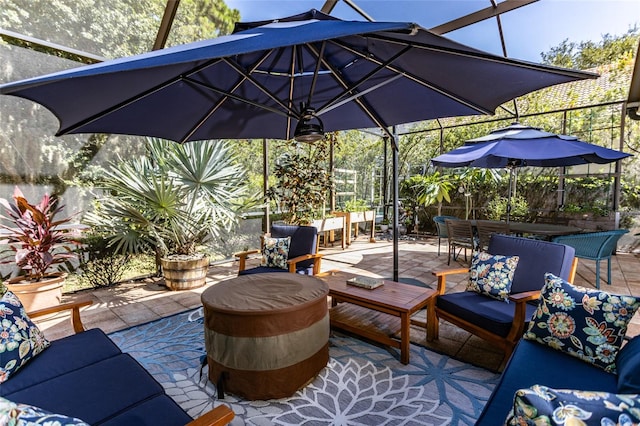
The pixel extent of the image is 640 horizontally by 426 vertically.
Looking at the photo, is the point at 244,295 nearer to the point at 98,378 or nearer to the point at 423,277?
the point at 98,378

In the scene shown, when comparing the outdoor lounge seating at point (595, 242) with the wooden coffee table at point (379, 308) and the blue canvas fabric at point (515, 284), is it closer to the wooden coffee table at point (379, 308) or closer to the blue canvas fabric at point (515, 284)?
the blue canvas fabric at point (515, 284)

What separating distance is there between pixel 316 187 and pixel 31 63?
14.1 feet

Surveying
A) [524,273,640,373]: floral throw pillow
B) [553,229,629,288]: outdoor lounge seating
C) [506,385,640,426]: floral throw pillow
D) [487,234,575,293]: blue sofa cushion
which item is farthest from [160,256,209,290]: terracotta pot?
[553,229,629,288]: outdoor lounge seating

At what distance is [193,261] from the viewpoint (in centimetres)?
419

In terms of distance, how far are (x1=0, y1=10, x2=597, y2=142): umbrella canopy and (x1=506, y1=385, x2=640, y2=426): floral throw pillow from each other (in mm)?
1262

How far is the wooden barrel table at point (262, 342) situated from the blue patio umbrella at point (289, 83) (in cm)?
123

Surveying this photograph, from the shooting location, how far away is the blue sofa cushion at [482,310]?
2291 mm

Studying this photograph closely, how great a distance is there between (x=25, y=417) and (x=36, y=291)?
11.0 feet

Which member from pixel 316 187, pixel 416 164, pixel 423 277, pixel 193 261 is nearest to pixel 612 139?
pixel 416 164

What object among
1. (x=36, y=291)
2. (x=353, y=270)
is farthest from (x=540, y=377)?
(x=36, y=291)

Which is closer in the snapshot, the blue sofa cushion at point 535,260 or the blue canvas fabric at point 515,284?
the blue canvas fabric at point 515,284

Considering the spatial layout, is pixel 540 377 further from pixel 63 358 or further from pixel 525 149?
pixel 525 149

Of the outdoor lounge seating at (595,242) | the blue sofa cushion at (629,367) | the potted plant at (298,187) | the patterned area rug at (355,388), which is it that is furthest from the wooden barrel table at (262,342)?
the outdoor lounge seating at (595,242)

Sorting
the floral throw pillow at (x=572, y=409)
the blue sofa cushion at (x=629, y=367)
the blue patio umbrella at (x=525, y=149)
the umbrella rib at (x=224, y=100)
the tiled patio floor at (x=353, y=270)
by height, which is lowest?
the tiled patio floor at (x=353, y=270)
